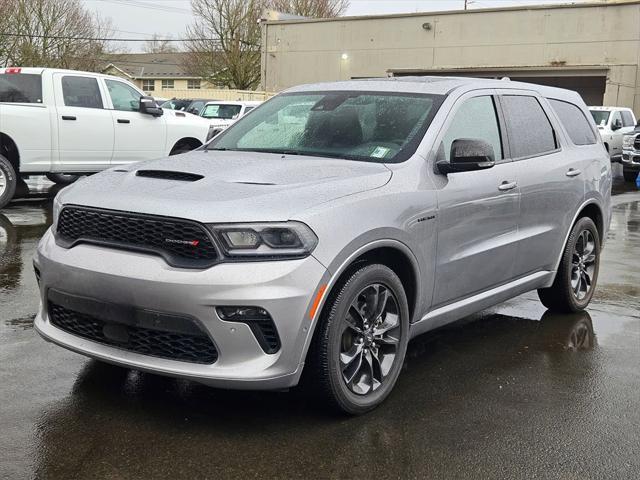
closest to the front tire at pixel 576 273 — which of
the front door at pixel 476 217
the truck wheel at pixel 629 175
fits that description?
the front door at pixel 476 217

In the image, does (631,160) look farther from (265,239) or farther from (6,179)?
(265,239)

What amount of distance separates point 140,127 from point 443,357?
838 centimetres

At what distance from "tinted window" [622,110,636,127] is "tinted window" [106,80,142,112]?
1626 centimetres

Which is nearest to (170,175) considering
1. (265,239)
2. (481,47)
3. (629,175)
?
(265,239)

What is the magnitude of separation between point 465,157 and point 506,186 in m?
0.71

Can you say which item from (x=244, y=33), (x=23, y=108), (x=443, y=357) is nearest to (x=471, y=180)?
(x=443, y=357)

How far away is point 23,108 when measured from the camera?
11.0m

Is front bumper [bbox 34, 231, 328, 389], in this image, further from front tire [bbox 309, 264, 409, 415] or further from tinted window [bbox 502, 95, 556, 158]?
tinted window [bbox 502, 95, 556, 158]

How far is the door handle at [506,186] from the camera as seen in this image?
5125mm

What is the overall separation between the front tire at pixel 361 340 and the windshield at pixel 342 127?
83 cm

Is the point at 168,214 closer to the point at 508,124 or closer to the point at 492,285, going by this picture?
the point at 492,285

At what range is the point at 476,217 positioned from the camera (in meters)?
4.87

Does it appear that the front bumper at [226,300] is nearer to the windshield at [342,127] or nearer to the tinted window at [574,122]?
the windshield at [342,127]

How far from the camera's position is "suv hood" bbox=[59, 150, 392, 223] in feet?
12.2
